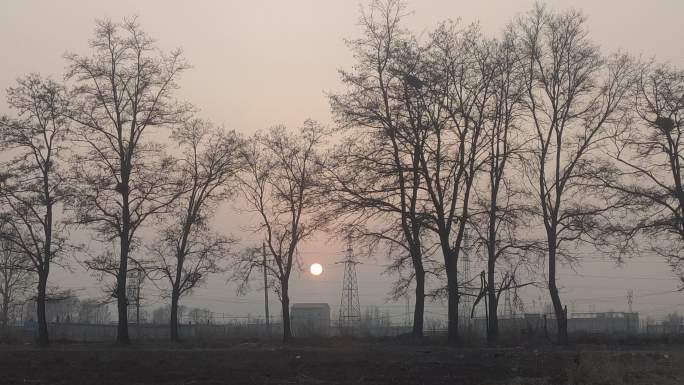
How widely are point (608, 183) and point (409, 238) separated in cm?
1102

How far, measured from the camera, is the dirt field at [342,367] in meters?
23.0

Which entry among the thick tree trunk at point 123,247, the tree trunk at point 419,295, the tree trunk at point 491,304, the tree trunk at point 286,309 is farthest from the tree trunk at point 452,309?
the thick tree trunk at point 123,247

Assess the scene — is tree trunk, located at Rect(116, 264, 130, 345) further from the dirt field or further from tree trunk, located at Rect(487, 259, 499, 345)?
tree trunk, located at Rect(487, 259, 499, 345)

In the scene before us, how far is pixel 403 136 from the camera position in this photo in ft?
116

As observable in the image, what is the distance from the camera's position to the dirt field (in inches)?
904

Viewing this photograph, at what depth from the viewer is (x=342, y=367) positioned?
2506 centimetres

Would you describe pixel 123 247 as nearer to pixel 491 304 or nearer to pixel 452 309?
pixel 452 309

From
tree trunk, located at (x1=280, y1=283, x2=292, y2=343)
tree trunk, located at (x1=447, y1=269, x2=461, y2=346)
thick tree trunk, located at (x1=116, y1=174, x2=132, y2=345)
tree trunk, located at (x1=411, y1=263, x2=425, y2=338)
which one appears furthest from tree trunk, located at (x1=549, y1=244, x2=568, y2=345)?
thick tree trunk, located at (x1=116, y1=174, x2=132, y2=345)

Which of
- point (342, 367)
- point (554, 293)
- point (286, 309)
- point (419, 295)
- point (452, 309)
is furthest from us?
point (286, 309)

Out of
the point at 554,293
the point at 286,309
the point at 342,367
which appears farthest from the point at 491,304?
the point at 342,367

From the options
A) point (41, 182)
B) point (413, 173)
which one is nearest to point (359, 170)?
point (413, 173)

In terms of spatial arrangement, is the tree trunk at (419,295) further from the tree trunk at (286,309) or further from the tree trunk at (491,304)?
the tree trunk at (286,309)

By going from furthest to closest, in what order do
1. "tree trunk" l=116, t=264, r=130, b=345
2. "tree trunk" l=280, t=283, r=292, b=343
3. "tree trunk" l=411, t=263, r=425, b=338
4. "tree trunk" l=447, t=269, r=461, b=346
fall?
"tree trunk" l=280, t=283, r=292, b=343 < "tree trunk" l=116, t=264, r=130, b=345 < "tree trunk" l=411, t=263, r=425, b=338 < "tree trunk" l=447, t=269, r=461, b=346

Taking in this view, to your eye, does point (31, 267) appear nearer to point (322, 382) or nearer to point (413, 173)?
point (413, 173)
